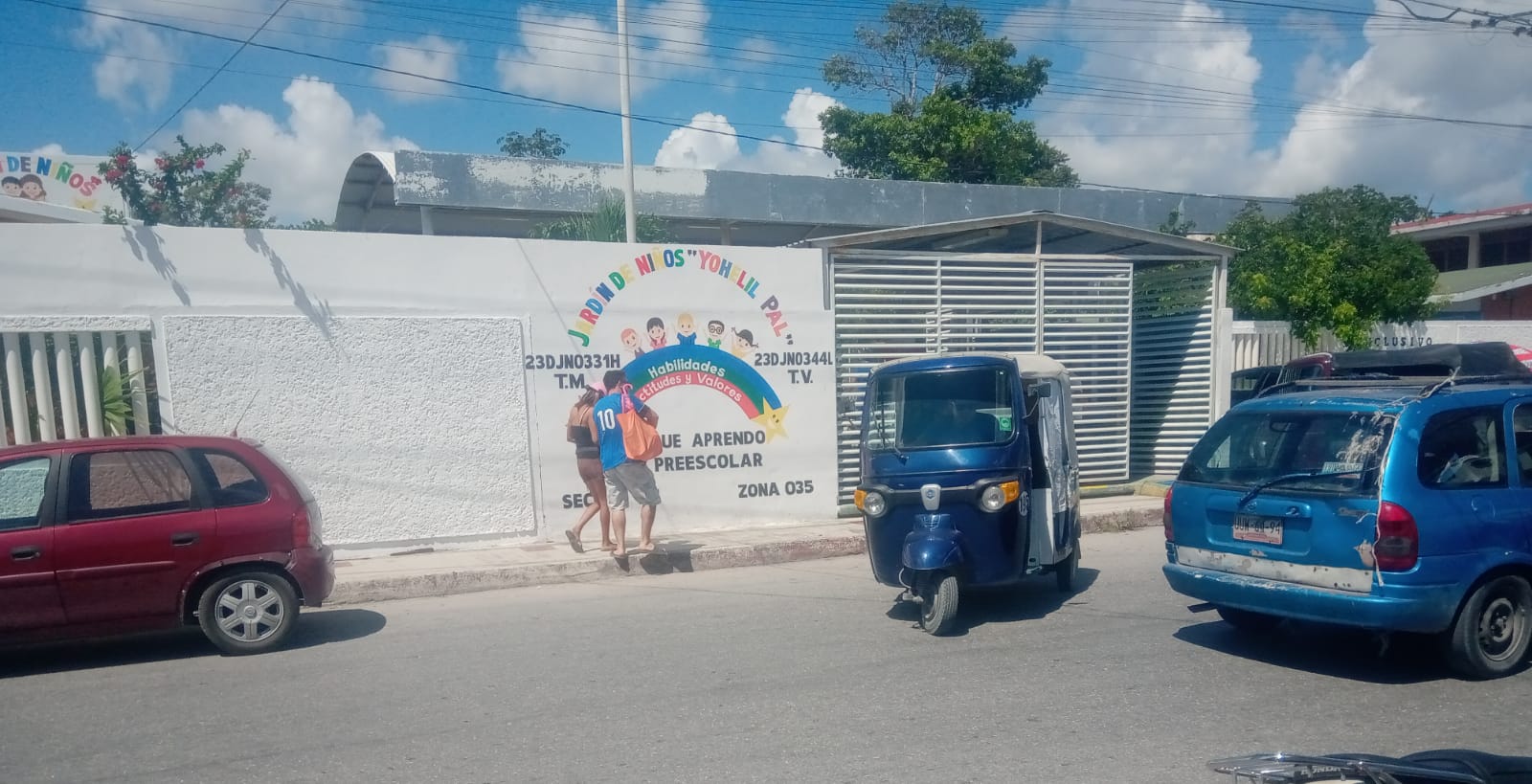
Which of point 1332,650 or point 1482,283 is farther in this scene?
point 1482,283

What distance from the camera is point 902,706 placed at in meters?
5.76

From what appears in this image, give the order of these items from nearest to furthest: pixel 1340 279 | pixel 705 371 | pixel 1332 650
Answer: pixel 1332 650 < pixel 705 371 < pixel 1340 279

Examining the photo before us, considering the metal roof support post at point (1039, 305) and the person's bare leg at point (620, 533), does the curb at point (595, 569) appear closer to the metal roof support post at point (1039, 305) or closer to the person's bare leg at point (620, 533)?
the person's bare leg at point (620, 533)

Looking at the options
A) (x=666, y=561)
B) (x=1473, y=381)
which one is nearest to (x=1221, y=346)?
(x=1473, y=381)

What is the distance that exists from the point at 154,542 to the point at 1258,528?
279 inches

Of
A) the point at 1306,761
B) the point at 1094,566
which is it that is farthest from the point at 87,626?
the point at 1094,566

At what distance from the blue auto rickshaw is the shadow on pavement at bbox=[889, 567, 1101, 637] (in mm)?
292

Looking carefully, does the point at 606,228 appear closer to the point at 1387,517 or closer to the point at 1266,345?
the point at 1266,345

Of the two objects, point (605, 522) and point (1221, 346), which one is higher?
point (1221, 346)

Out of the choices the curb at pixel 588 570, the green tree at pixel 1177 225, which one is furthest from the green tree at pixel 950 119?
the curb at pixel 588 570

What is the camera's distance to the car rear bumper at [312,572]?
7.41 m

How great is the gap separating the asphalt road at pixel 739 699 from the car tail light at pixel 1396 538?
2.49 feet

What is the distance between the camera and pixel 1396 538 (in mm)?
5699

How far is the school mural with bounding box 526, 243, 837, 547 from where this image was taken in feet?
36.1
